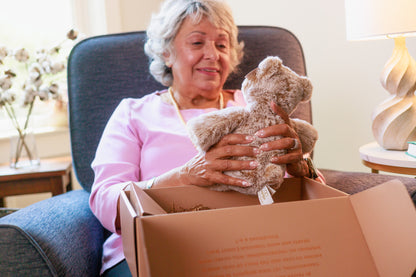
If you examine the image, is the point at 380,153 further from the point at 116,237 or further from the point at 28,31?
the point at 28,31

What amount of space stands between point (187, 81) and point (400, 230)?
0.79 meters

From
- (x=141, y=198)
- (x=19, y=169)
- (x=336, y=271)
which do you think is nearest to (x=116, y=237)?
(x=141, y=198)

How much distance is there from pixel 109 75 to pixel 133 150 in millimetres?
350

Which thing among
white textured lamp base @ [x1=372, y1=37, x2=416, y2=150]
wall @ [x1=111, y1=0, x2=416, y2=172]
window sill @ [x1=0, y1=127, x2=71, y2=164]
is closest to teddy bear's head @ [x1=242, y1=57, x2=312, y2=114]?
white textured lamp base @ [x1=372, y1=37, x2=416, y2=150]

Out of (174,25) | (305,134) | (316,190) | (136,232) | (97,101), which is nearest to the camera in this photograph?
(136,232)

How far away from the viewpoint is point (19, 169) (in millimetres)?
1728

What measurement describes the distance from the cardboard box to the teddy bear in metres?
0.17

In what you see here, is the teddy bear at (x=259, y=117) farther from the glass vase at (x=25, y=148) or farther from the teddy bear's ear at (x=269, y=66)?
the glass vase at (x=25, y=148)

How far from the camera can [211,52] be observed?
120 cm

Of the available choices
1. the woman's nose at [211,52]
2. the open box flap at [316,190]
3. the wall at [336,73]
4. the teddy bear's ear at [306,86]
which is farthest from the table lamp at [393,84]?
the open box flap at [316,190]

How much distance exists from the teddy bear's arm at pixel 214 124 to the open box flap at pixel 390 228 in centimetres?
27

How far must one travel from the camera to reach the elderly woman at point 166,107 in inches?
42.3

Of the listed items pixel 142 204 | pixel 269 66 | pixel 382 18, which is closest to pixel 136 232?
pixel 142 204

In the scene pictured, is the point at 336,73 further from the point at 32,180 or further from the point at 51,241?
the point at 51,241
